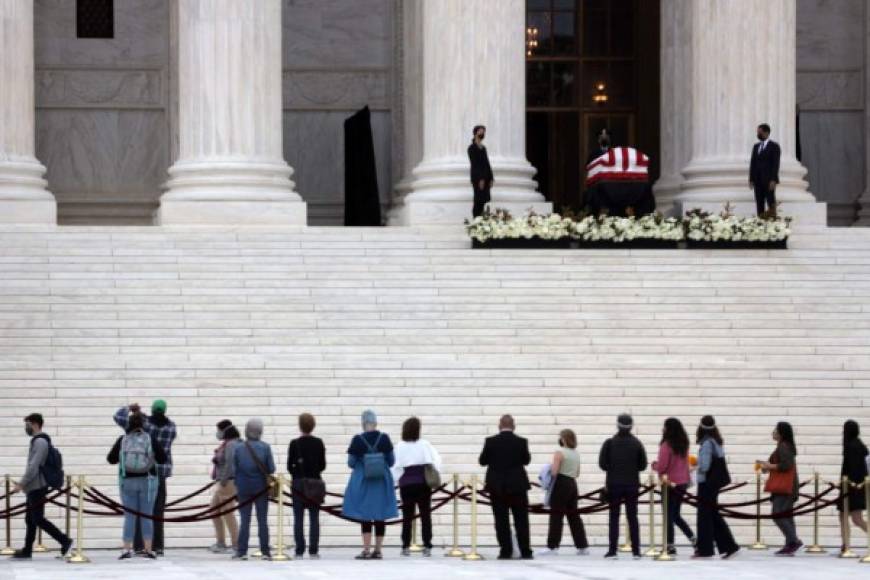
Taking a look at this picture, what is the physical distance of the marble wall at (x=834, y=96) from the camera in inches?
1860

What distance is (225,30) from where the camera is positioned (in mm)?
37500

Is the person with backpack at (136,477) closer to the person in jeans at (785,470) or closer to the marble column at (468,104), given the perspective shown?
the person in jeans at (785,470)

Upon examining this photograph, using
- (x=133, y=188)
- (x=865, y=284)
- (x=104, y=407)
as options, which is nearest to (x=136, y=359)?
(x=104, y=407)

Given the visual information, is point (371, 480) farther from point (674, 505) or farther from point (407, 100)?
point (407, 100)

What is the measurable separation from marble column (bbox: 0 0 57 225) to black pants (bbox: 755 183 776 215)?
11221 millimetres

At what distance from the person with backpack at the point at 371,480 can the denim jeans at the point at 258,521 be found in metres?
0.80

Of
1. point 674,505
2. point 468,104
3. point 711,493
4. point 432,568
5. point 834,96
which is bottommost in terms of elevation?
point 432,568

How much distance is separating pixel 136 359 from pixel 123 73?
16173 millimetres

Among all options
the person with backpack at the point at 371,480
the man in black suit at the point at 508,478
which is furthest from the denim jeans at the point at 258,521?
the man in black suit at the point at 508,478

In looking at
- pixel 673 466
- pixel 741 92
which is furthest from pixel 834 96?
pixel 673 466

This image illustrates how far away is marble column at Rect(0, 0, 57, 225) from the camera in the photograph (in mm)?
37344

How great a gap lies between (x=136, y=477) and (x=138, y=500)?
0.24m

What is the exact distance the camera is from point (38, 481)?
78.2 feet

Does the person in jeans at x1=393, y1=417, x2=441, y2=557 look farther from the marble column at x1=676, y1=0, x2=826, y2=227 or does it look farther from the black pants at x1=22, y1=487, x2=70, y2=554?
the marble column at x1=676, y1=0, x2=826, y2=227
